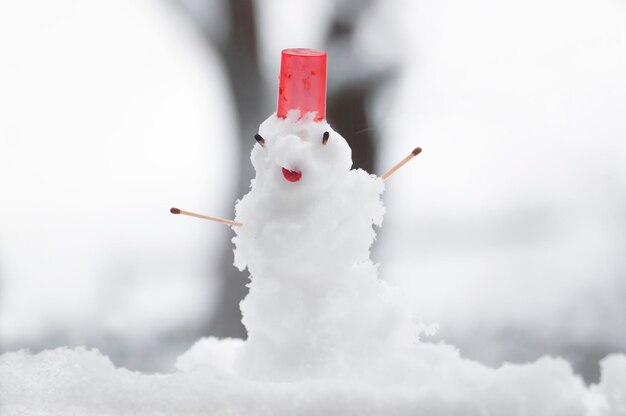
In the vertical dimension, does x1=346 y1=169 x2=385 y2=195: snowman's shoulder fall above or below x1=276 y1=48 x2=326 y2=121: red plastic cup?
below

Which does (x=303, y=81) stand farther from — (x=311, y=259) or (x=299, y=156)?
(x=311, y=259)

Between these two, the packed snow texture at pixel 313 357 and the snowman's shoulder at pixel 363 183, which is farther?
the snowman's shoulder at pixel 363 183

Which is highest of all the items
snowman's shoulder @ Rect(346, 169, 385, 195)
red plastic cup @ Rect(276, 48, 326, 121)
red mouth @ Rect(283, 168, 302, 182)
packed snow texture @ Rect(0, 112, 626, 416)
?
red plastic cup @ Rect(276, 48, 326, 121)

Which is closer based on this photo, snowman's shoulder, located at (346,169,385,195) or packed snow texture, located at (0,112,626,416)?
packed snow texture, located at (0,112,626,416)

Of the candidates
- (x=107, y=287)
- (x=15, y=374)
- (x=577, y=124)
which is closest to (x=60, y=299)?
(x=107, y=287)

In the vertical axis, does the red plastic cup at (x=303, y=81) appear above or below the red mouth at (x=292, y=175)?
above

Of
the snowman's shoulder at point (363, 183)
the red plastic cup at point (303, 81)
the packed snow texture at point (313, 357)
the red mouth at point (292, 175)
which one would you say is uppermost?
the red plastic cup at point (303, 81)

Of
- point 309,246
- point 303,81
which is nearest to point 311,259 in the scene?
point 309,246
